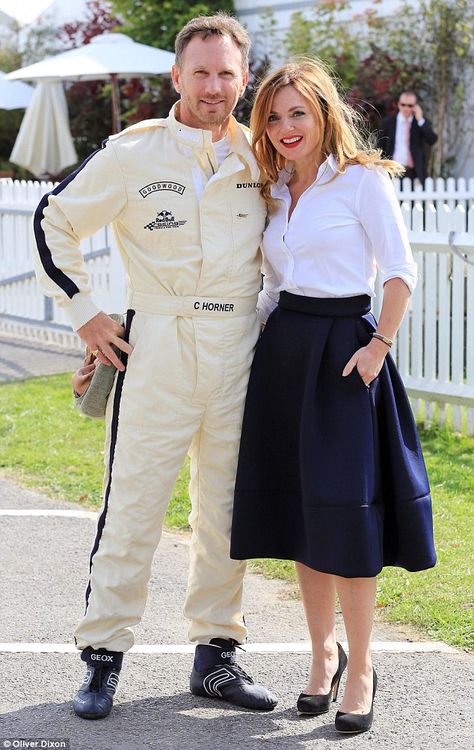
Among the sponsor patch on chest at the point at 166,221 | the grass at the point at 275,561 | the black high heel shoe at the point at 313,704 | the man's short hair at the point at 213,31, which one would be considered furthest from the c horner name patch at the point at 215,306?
the grass at the point at 275,561

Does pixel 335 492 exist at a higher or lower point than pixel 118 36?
lower

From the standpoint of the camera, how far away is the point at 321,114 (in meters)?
3.62

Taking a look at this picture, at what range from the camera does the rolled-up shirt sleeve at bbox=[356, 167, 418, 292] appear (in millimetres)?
3518

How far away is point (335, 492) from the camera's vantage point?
351 centimetres

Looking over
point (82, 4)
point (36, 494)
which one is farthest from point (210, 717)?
point (82, 4)

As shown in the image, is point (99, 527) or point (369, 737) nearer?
point (369, 737)

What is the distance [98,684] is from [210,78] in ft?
6.22

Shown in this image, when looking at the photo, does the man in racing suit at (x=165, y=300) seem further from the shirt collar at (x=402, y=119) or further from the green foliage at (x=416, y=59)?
the green foliage at (x=416, y=59)

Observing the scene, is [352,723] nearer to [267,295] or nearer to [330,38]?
[267,295]

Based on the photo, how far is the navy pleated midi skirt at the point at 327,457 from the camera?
351 cm

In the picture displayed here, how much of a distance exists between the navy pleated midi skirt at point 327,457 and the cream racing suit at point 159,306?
4.6 inches

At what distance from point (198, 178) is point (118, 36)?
12.0 meters

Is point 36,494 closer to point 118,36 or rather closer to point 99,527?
point 99,527

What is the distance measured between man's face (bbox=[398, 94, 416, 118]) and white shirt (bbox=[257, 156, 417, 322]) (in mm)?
9245
